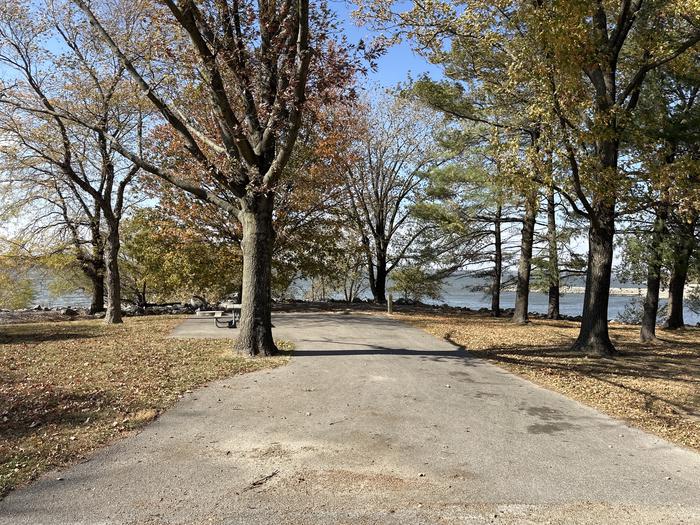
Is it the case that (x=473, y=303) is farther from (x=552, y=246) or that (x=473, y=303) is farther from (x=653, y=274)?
(x=653, y=274)

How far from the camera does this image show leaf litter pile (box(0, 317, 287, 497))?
15.9 feet

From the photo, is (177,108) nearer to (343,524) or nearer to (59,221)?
(343,524)

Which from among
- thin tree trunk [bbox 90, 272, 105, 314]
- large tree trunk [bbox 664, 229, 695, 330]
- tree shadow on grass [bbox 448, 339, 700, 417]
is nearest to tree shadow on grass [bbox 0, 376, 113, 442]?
tree shadow on grass [bbox 448, 339, 700, 417]

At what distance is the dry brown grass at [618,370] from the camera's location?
22.1 ft

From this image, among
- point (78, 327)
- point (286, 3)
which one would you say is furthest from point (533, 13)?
point (78, 327)

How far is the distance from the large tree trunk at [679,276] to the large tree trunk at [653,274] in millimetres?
408

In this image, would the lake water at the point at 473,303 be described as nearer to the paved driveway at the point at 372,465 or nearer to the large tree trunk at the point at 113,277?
the large tree trunk at the point at 113,277

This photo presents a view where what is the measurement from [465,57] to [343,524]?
1118cm

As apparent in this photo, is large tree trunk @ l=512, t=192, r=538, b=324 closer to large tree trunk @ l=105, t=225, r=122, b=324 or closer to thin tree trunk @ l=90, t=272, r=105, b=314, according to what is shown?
large tree trunk @ l=105, t=225, r=122, b=324

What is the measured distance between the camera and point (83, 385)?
23.1ft

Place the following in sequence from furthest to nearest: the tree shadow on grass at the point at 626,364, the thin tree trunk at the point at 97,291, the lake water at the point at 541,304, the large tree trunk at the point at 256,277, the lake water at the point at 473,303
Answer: the lake water at the point at 541,304 → the lake water at the point at 473,303 → the thin tree trunk at the point at 97,291 → the large tree trunk at the point at 256,277 → the tree shadow on grass at the point at 626,364

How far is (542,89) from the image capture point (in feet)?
30.6

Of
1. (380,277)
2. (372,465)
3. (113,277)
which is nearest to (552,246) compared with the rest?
(380,277)

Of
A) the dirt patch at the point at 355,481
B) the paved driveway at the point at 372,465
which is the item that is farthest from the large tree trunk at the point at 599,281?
the dirt patch at the point at 355,481
